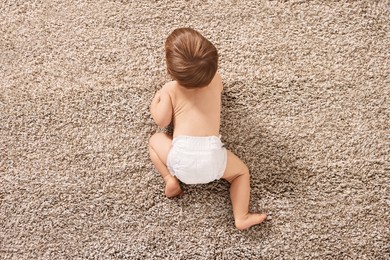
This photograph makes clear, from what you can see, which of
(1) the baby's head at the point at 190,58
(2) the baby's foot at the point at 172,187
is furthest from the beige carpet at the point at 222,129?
(1) the baby's head at the point at 190,58

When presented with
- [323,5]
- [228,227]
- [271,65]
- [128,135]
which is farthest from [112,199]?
[323,5]

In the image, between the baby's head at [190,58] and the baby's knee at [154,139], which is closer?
the baby's head at [190,58]

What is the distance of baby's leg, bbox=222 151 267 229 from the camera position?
108 cm

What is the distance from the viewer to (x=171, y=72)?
0.94 m

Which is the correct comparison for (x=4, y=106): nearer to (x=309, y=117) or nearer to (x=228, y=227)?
(x=228, y=227)

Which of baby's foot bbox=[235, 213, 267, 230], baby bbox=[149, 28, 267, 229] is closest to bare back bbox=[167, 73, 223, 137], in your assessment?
baby bbox=[149, 28, 267, 229]


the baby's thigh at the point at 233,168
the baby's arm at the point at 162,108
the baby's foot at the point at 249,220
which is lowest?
the baby's foot at the point at 249,220

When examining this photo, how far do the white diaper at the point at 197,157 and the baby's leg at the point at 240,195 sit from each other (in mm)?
45

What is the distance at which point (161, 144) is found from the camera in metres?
1.08

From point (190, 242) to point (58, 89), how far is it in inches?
21.8

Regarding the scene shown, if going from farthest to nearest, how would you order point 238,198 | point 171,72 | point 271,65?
point 271,65, point 238,198, point 171,72

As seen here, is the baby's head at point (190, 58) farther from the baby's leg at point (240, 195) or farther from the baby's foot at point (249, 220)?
the baby's foot at point (249, 220)

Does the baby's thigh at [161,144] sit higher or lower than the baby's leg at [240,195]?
higher

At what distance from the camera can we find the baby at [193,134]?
93 centimetres
